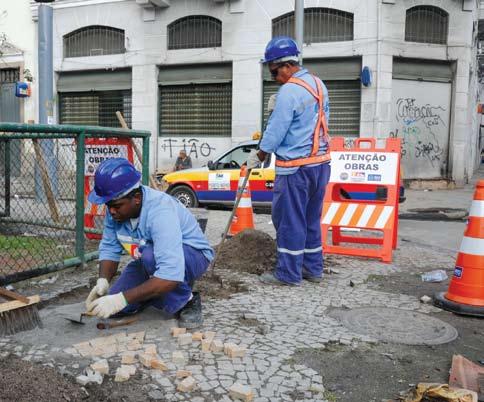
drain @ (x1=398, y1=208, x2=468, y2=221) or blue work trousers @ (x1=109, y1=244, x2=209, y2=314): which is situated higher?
blue work trousers @ (x1=109, y1=244, x2=209, y2=314)

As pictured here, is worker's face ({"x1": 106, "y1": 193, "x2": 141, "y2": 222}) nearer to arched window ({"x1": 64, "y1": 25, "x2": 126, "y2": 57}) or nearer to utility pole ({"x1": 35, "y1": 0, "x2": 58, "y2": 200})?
utility pole ({"x1": 35, "y1": 0, "x2": 58, "y2": 200})

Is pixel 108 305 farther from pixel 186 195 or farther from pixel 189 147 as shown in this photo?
pixel 189 147

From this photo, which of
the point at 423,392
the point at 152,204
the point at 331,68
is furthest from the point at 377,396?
the point at 331,68

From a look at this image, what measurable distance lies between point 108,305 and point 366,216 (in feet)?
12.8

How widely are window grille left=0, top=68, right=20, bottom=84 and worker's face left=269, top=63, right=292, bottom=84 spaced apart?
1700 centimetres

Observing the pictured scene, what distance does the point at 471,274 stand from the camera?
4289 mm

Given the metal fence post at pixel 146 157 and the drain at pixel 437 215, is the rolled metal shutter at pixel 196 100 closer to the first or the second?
the drain at pixel 437 215

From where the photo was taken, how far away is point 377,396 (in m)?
2.81

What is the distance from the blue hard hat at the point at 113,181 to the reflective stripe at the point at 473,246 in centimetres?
281

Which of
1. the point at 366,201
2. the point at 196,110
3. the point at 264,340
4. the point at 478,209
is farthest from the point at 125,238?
the point at 196,110

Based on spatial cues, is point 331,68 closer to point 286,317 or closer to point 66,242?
point 66,242

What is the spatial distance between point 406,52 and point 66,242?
12.7 m

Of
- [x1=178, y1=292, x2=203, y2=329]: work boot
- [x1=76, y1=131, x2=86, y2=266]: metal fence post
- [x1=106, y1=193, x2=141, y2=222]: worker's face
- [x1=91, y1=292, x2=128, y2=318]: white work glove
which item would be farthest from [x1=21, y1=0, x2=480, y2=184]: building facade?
[x1=91, y1=292, x2=128, y2=318]: white work glove

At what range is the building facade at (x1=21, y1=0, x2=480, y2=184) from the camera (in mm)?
15508
